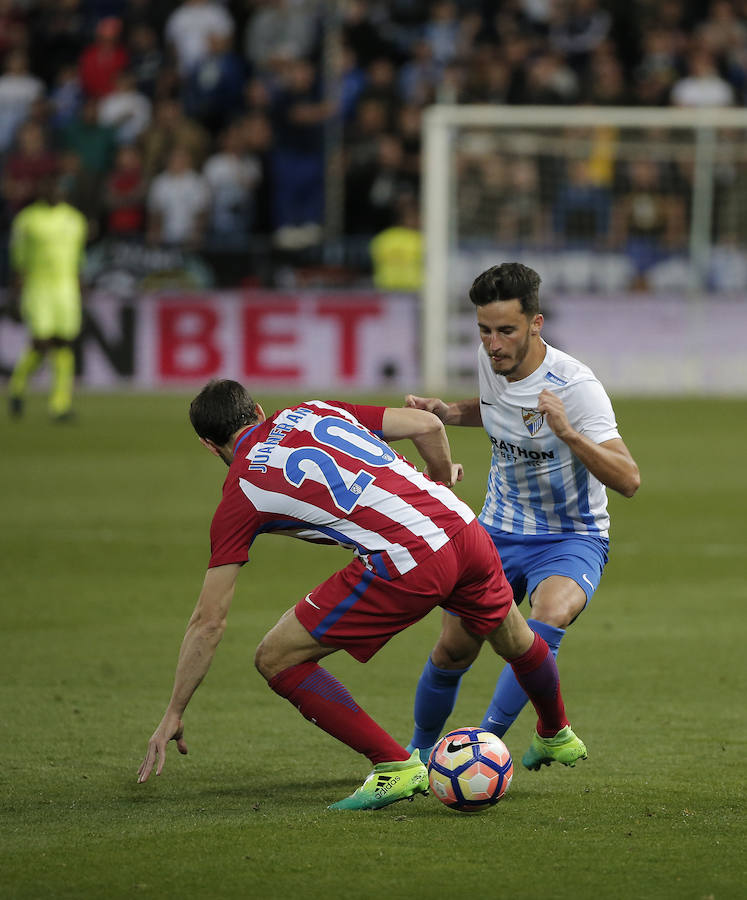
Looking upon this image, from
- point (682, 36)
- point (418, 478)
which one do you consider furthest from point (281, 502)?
point (682, 36)

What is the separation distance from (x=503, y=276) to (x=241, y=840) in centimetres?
201

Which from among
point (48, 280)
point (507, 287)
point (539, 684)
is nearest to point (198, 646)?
point (539, 684)

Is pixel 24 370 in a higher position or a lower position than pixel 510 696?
lower

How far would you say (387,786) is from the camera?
4773mm

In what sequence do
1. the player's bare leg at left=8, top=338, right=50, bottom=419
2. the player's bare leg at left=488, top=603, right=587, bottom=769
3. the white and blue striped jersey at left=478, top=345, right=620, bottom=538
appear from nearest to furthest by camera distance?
the player's bare leg at left=488, top=603, right=587, bottom=769 → the white and blue striped jersey at left=478, top=345, right=620, bottom=538 → the player's bare leg at left=8, top=338, right=50, bottom=419

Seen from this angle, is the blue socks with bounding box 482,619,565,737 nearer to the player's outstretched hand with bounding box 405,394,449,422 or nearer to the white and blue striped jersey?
the white and blue striped jersey

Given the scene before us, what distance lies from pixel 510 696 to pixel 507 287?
136 centimetres

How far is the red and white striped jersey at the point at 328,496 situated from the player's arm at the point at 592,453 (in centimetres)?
48

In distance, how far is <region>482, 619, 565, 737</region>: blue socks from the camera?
5227 mm

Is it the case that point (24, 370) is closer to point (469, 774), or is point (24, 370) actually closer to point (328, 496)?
point (328, 496)

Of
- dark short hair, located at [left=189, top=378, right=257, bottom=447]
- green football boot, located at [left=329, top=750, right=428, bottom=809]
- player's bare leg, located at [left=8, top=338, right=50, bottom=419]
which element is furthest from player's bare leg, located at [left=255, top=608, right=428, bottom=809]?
player's bare leg, located at [left=8, top=338, right=50, bottom=419]

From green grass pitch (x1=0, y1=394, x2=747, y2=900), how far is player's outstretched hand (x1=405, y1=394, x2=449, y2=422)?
4.06 ft

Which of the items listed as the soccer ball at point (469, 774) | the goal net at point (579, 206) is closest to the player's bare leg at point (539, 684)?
the soccer ball at point (469, 774)

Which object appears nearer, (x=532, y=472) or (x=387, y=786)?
(x=387, y=786)
